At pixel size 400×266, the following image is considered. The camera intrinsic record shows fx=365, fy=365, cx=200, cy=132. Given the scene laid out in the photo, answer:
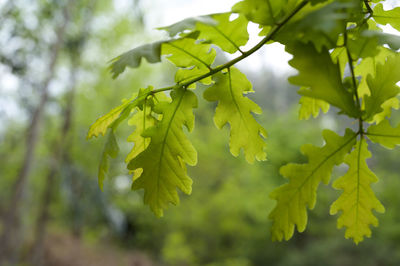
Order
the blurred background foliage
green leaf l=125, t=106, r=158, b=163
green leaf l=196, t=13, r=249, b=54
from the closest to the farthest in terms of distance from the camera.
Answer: green leaf l=196, t=13, r=249, b=54, green leaf l=125, t=106, r=158, b=163, the blurred background foliage

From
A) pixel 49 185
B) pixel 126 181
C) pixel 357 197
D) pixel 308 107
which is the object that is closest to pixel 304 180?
pixel 357 197

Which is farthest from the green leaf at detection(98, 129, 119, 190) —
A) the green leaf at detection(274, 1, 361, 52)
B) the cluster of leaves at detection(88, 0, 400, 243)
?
the green leaf at detection(274, 1, 361, 52)

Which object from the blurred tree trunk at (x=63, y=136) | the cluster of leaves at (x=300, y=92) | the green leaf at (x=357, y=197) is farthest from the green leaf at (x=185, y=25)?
the blurred tree trunk at (x=63, y=136)

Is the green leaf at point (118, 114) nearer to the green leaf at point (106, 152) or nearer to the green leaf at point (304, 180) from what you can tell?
the green leaf at point (106, 152)

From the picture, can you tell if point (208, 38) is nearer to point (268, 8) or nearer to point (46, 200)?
point (268, 8)

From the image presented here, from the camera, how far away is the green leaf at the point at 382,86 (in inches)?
14.8

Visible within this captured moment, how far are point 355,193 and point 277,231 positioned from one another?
0.33 ft

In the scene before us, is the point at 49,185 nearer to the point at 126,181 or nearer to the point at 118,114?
the point at 126,181

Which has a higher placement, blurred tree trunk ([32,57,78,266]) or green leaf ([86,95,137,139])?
green leaf ([86,95,137,139])

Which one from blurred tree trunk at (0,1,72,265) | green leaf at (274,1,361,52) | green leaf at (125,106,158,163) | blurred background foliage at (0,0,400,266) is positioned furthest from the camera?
blurred background foliage at (0,0,400,266)

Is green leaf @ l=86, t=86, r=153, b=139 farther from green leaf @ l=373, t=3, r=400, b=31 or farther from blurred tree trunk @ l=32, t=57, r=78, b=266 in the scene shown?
blurred tree trunk @ l=32, t=57, r=78, b=266

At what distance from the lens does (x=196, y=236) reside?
8688mm

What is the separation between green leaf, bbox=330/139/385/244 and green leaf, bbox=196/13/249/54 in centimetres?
17

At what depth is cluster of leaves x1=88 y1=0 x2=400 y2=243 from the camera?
0.33 metres
